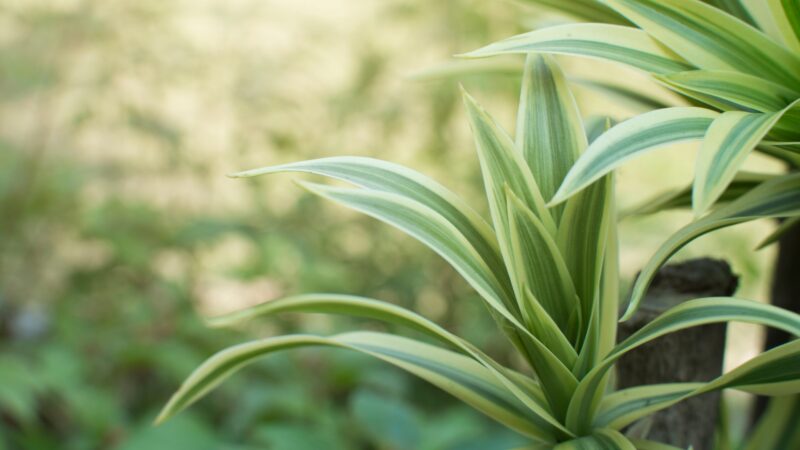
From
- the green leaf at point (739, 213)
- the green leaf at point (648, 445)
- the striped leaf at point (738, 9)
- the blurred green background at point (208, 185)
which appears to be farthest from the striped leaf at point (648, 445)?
the blurred green background at point (208, 185)

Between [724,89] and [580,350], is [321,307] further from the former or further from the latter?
[724,89]

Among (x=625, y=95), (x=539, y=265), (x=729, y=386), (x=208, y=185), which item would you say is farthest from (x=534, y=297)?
(x=208, y=185)

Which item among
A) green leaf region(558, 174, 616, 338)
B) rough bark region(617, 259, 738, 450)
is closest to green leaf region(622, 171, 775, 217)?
rough bark region(617, 259, 738, 450)

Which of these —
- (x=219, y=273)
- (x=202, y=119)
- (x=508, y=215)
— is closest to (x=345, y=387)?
(x=219, y=273)

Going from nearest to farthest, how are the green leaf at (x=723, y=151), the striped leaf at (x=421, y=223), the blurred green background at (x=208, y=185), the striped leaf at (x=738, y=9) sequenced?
1. the green leaf at (x=723, y=151)
2. the striped leaf at (x=421, y=223)
3. the striped leaf at (x=738, y=9)
4. the blurred green background at (x=208, y=185)

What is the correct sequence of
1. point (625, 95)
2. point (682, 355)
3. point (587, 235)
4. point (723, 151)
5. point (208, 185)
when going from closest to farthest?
point (723, 151) < point (587, 235) < point (682, 355) < point (625, 95) < point (208, 185)

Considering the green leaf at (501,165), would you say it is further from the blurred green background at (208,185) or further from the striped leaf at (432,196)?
the blurred green background at (208,185)

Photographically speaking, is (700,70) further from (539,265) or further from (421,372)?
(421,372)
